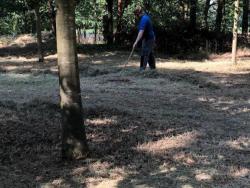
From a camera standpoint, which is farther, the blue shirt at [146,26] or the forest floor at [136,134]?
the blue shirt at [146,26]

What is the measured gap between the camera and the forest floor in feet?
18.5

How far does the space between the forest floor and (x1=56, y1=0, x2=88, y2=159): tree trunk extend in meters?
0.19

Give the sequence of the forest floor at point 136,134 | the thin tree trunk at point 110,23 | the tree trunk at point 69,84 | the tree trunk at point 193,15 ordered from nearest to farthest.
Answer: the forest floor at point 136,134, the tree trunk at point 69,84, the tree trunk at point 193,15, the thin tree trunk at point 110,23

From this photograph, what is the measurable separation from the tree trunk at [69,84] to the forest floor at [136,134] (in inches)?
7.5

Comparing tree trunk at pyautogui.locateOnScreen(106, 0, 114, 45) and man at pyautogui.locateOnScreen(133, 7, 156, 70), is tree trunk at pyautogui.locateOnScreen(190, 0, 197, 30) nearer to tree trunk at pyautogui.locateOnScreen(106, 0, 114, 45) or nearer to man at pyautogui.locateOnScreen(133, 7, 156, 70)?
tree trunk at pyautogui.locateOnScreen(106, 0, 114, 45)

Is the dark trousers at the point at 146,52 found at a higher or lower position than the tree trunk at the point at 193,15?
lower

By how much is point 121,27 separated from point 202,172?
2030 centimetres

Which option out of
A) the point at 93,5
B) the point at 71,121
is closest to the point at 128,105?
the point at 71,121

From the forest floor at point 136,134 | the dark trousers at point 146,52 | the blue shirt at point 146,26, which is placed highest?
the blue shirt at point 146,26

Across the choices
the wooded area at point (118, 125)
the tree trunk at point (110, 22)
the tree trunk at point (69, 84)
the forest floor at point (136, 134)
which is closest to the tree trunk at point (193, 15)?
the tree trunk at point (110, 22)

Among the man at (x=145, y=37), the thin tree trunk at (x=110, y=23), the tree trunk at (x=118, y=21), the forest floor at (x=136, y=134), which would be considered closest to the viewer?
the forest floor at (x=136, y=134)

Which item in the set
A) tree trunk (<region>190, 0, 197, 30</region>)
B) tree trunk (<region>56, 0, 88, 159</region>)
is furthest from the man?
tree trunk (<region>190, 0, 197, 30</region>)

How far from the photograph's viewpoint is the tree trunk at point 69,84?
5879mm

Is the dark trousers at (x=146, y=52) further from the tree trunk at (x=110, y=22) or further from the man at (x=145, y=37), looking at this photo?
the tree trunk at (x=110, y=22)
